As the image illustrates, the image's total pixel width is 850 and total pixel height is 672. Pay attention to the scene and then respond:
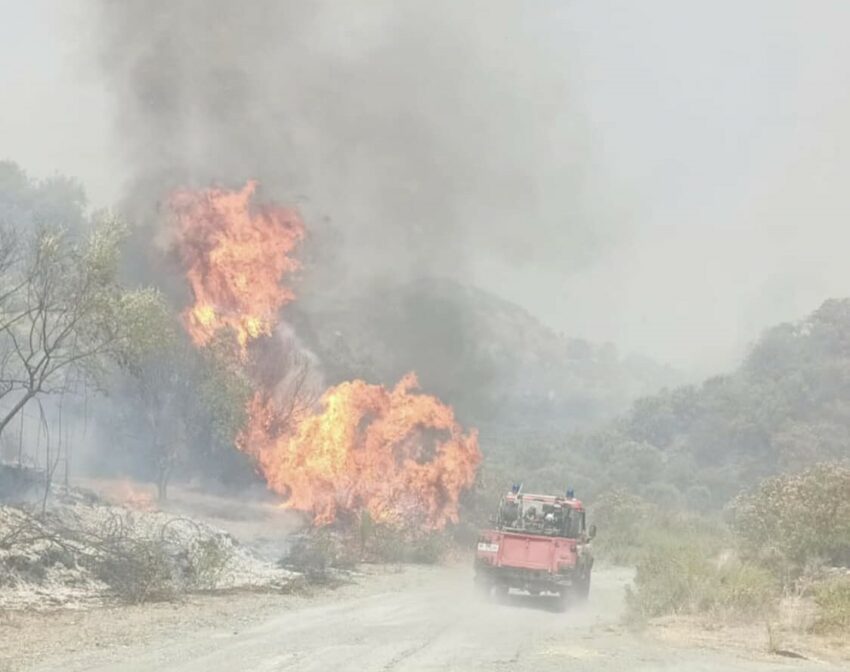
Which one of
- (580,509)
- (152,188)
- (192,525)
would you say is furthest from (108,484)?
(580,509)

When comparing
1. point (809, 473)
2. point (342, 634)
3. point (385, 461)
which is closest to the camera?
point (342, 634)

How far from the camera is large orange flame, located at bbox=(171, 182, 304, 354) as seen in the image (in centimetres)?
3406

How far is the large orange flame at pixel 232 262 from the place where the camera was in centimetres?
3406

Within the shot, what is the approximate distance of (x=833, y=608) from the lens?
52.2 feet

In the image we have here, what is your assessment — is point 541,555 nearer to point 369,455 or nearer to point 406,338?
point 369,455

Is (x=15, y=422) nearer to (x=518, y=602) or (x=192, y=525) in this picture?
(x=192, y=525)

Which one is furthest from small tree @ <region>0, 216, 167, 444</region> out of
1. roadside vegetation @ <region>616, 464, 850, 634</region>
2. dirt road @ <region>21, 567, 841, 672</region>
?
roadside vegetation @ <region>616, 464, 850, 634</region>

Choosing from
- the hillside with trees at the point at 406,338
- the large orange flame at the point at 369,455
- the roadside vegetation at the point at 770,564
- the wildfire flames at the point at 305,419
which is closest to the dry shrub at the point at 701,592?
the roadside vegetation at the point at 770,564

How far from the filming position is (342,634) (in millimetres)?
14492

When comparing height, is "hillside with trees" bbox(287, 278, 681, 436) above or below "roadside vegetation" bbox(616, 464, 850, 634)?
above

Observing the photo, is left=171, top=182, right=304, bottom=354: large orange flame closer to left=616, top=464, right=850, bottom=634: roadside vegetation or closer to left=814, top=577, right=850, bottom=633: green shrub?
left=616, top=464, right=850, bottom=634: roadside vegetation

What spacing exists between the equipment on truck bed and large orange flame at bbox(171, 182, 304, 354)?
15.7 metres

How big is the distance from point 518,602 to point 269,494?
58.5 feet

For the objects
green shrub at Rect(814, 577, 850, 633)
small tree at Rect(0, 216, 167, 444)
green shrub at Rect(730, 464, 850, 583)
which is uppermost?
small tree at Rect(0, 216, 167, 444)
